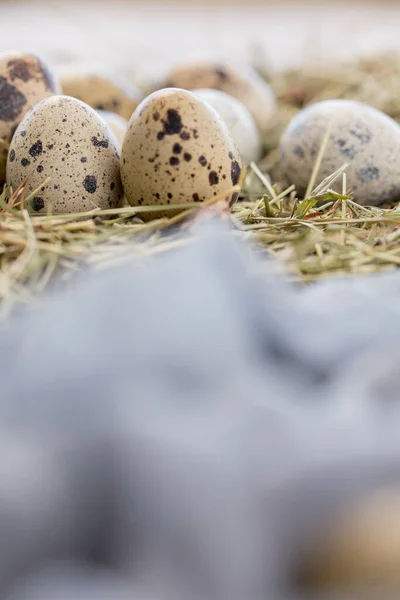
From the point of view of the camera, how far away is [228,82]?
5.42ft

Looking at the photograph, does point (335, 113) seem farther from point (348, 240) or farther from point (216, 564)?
point (216, 564)

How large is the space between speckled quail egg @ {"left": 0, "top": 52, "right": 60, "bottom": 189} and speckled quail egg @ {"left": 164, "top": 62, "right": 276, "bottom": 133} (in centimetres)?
54

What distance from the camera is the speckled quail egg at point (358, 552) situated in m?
0.48

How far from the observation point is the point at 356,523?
0.48 m

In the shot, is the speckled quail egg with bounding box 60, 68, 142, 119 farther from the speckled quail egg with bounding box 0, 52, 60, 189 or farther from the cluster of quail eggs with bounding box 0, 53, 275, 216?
the cluster of quail eggs with bounding box 0, 53, 275, 216

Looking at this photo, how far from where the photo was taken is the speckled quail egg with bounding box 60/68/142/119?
4.89 ft

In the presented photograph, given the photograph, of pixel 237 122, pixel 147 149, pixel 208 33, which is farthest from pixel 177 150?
pixel 208 33

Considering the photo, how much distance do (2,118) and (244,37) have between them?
256cm

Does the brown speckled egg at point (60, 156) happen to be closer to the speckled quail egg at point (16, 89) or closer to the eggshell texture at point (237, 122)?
the speckled quail egg at point (16, 89)

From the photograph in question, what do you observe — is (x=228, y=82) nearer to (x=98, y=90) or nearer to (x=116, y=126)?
(x=98, y=90)

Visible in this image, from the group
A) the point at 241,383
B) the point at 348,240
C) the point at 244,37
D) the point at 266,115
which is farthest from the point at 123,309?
the point at 244,37

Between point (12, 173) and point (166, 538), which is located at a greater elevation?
point (12, 173)

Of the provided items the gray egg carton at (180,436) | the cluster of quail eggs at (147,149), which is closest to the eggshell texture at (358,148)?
the cluster of quail eggs at (147,149)

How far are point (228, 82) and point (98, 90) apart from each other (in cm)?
32
